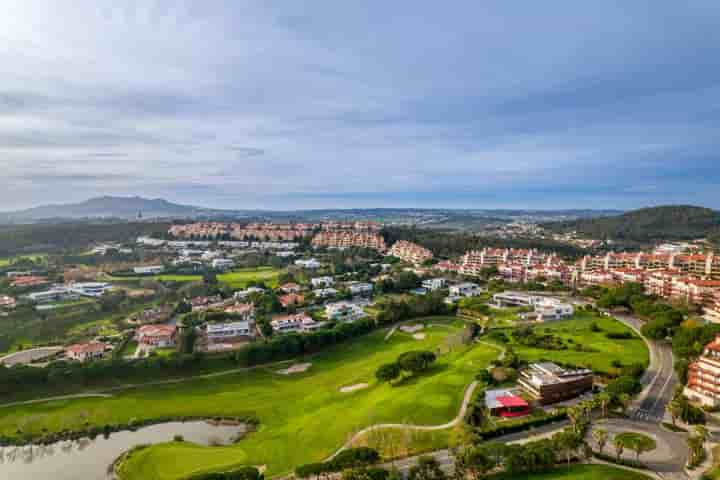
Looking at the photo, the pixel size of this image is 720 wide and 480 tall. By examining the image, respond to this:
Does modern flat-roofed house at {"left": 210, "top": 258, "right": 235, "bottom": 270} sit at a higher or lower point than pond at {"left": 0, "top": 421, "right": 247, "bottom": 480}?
higher

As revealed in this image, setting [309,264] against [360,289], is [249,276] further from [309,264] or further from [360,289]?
[360,289]

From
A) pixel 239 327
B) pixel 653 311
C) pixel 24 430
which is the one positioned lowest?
pixel 24 430

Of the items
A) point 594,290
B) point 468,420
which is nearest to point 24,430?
point 468,420

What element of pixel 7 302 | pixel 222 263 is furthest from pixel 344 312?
pixel 7 302

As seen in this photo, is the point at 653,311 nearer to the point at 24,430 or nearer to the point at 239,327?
the point at 239,327

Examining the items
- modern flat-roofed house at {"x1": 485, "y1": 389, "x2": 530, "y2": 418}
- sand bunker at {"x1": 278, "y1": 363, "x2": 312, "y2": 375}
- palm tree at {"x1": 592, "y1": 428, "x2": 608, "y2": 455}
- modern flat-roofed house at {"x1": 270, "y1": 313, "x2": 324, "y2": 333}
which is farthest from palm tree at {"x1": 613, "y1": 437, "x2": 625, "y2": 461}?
modern flat-roofed house at {"x1": 270, "y1": 313, "x2": 324, "y2": 333}

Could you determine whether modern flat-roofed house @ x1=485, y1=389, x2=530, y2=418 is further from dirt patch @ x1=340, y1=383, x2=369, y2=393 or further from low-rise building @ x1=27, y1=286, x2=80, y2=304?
low-rise building @ x1=27, y1=286, x2=80, y2=304
